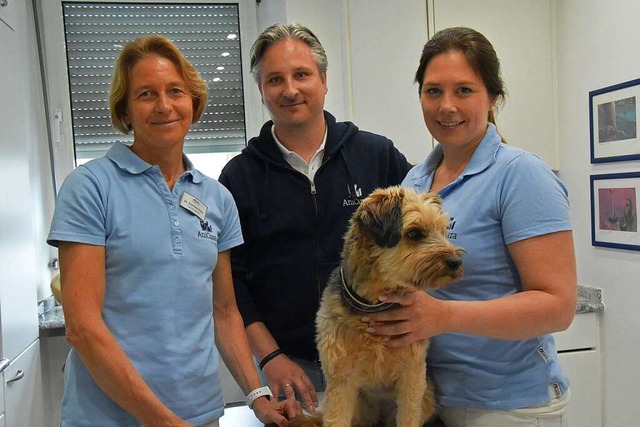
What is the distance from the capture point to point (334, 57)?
3197 mm

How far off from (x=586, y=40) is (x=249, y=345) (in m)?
2.59

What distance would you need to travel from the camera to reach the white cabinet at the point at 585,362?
3.03 m

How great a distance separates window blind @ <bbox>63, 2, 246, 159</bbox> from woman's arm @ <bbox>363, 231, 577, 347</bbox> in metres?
2.64

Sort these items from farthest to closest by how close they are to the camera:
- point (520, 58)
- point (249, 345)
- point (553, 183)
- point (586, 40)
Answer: point (520, 58), point (586, 40), point (249, 345), point (553, 183)

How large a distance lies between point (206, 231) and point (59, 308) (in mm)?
2055

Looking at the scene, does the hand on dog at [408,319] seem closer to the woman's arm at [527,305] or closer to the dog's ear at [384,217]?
the woman's arm at [527,305]

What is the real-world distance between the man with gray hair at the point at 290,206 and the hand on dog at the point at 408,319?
41 cm

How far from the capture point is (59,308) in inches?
120

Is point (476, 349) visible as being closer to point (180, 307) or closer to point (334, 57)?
point (180, 307)

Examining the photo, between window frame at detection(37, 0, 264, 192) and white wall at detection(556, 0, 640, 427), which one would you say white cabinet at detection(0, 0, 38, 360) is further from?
white wall at detection(556, 0, 640, 427)

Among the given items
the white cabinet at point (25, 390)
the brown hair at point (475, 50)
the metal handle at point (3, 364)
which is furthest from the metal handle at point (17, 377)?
the brown hair at point (475, 50)

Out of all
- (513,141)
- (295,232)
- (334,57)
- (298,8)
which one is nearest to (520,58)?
(513,141)

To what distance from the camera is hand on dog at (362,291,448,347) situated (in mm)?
1263

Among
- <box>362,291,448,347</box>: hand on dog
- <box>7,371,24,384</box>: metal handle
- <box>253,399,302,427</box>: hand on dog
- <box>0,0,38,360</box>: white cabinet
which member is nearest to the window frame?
<box>0,0,38,360</box>: white cabinet
